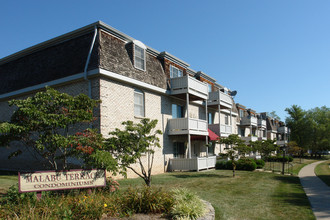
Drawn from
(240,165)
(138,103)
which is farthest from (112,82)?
(240,165)

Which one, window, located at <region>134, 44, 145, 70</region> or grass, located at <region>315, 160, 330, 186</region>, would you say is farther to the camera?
grass, located at <region>315, 160, 330, 186</region>

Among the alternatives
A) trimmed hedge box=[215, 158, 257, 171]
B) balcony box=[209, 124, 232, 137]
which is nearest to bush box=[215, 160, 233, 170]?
trimmed hedge box=[215, 158, 257, 171]

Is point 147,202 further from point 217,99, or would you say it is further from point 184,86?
point 217,99

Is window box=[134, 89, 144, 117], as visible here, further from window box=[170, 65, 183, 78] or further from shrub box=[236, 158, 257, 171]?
shrub box=[236, 158, 257, 171]

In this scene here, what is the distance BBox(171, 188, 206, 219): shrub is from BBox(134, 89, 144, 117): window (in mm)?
10538

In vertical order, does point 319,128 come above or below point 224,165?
above

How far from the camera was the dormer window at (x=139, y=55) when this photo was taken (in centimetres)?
1753

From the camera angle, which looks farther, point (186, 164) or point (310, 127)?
point (310, 127)

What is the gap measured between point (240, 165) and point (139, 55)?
43.7 feet

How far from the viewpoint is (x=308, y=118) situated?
2442 inches

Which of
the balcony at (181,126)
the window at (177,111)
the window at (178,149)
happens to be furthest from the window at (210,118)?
the balcony at (181,126)

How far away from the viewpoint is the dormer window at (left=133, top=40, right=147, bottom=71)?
17.5 m

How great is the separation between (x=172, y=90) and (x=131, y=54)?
17.4 ft

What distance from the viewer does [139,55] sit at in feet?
58.9
